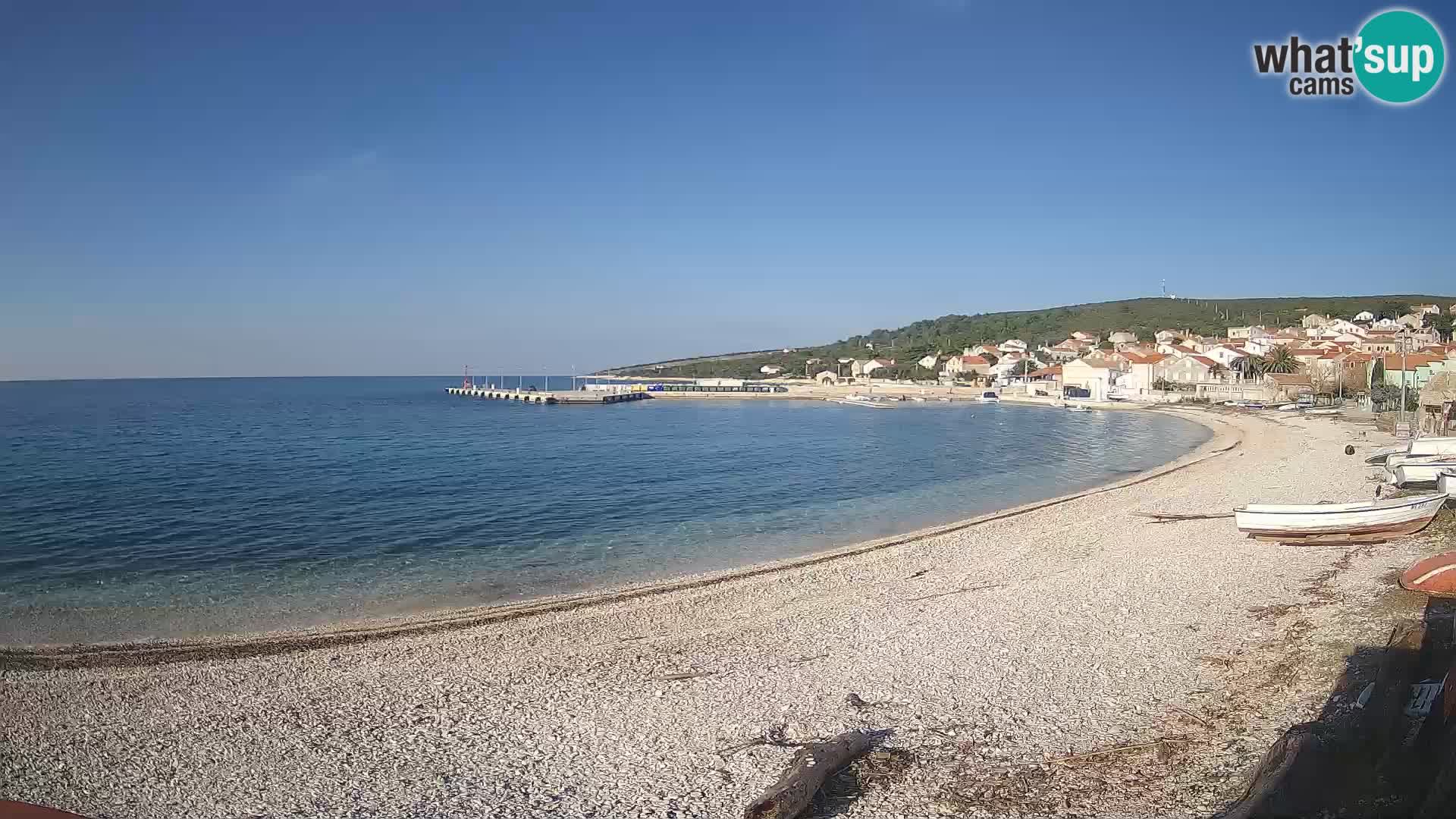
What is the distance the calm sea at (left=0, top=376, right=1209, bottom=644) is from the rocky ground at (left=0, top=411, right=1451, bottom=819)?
10.5 feet

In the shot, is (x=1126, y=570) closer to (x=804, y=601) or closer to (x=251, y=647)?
(x=804, y=601)

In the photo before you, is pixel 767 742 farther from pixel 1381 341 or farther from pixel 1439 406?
pixel 1381 341

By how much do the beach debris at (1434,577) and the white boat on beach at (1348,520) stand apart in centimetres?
400

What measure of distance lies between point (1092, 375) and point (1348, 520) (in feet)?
246

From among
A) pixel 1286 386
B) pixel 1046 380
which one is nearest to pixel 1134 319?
pixel 1046 380

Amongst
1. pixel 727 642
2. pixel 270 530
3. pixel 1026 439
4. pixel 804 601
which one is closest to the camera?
pixel 727 642

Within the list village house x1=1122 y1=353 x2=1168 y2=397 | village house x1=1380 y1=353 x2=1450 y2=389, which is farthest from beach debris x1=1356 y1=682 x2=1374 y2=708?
village house x1=1122 y1=353 x2=1168 y2=397

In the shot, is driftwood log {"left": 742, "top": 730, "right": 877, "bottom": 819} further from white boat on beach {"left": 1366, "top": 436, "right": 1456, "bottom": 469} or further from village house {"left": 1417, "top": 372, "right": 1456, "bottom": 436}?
village house {"left": 1417, "top": 372, "right": 1456, "bottom": 436}

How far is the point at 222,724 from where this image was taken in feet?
27.1

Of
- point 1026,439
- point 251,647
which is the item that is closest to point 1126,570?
point 251,647

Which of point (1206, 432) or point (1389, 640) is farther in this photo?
point (1206, 432)

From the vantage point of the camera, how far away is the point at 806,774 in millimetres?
6570

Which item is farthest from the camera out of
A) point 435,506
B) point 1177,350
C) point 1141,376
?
point 1177,350

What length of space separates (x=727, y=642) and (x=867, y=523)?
34.8ft
